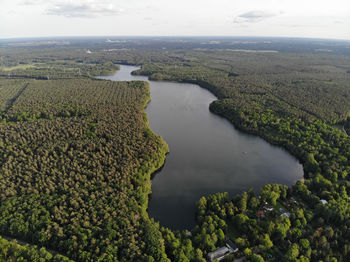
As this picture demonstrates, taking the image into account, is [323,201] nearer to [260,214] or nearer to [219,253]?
[260,214]

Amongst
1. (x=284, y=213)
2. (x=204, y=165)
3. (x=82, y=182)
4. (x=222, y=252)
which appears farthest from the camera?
(x=204, y=165)

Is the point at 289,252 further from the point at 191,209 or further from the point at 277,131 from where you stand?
the point at 277,131

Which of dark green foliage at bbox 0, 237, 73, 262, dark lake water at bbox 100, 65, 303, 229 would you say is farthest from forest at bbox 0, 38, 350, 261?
dark lake water at bbox 100, 65, 303, 229

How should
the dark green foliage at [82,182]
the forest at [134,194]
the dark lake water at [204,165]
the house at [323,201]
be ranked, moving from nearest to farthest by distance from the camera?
1. the forest at [134,194]
2. the dark green foliage at [82,182]
3. the house at [323,201]
4. the dark lake water at [204,165]

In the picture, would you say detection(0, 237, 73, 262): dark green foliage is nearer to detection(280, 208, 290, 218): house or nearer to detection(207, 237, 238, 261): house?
detection(207, 237, 238, 261): house

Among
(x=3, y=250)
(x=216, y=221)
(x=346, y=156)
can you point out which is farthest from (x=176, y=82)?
(x=3, y=250)

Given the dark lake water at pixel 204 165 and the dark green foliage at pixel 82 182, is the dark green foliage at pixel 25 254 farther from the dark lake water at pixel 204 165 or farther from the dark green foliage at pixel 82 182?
the dark lake water at pixel 204 165

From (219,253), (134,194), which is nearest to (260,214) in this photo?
(219,253)

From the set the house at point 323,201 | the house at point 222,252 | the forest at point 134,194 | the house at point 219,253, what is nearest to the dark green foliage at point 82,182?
the forest at point 134,194
